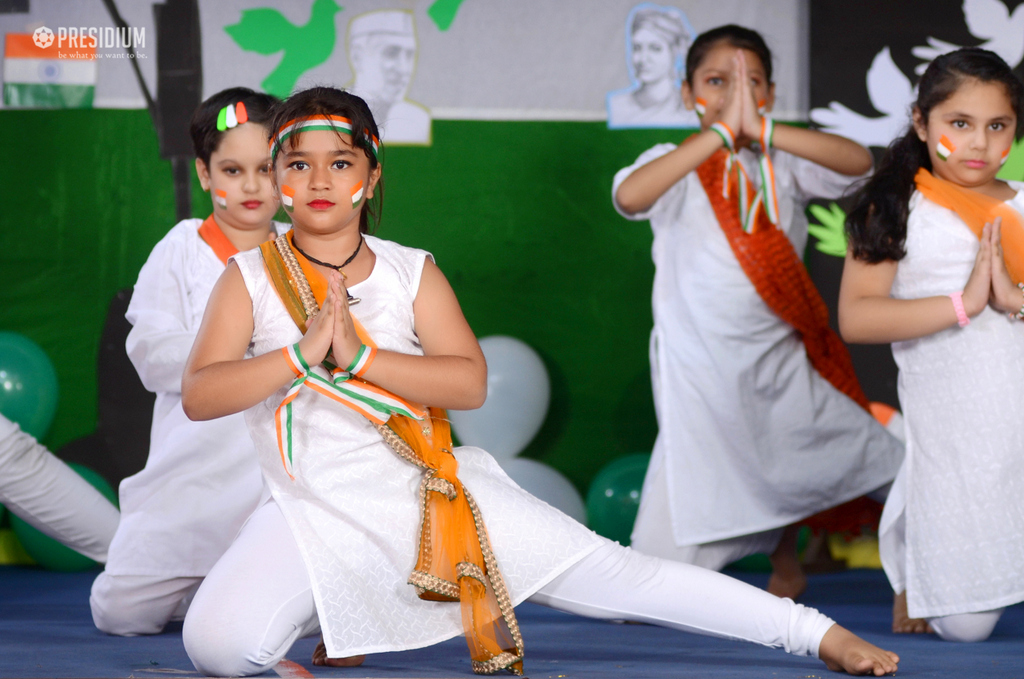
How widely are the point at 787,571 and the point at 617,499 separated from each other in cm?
71

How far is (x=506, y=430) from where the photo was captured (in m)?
3.93

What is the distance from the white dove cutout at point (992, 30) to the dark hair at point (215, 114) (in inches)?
102

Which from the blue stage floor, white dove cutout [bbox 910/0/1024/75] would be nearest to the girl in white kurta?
the blue stage floor

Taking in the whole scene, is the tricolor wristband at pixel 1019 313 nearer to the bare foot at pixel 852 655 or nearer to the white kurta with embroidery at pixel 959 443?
the white kurta with embroidery at pixel 959 443

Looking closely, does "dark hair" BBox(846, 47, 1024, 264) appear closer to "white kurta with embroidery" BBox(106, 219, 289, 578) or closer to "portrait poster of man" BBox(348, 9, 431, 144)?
"white kurta with embroidery" BBox(106, 219, 289, 578)

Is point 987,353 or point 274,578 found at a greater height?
point 987,353

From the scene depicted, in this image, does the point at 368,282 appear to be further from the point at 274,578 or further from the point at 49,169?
the point at 49,169

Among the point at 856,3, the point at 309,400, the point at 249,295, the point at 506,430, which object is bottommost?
the point at 506,430

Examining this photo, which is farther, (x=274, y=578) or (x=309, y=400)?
(x=309, y=400)

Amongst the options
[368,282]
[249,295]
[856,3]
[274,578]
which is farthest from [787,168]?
[274,578]

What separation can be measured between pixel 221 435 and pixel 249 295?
0.77m

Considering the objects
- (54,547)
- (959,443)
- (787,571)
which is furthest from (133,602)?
(959,443)

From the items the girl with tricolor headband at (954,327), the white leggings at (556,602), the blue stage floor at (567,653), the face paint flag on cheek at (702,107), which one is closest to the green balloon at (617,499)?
the blue stage floor at (567,653)

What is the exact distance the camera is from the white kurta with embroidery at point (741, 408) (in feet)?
10.3
